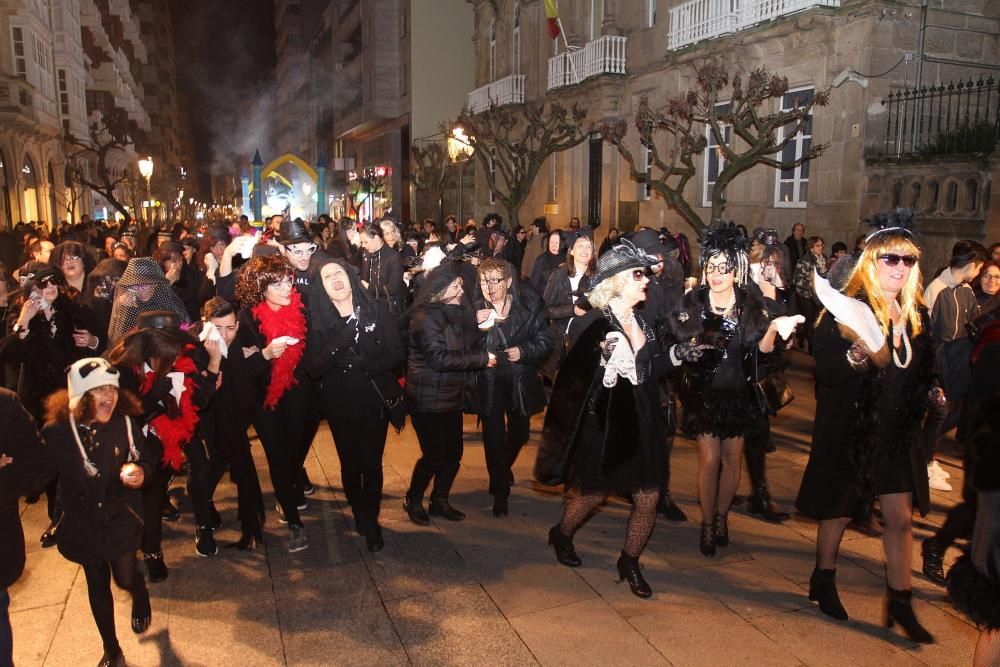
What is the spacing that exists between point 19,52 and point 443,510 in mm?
29554

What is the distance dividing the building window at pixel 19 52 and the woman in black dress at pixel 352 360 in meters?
28.7

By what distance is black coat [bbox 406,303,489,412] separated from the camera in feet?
16.6

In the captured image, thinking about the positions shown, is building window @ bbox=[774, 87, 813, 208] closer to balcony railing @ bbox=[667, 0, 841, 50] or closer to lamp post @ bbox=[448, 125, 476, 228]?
balcony railing @ bbox=[667, 0, 841, 50]

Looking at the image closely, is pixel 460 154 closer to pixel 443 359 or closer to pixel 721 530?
pixel 443 359

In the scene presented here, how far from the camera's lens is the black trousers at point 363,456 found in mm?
5004

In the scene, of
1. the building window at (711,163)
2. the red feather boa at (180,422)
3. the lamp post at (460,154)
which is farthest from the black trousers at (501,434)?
the lamp post at (460,154)

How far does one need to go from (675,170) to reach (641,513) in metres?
11.2

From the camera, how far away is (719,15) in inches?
663

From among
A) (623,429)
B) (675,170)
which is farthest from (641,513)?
(675,170)

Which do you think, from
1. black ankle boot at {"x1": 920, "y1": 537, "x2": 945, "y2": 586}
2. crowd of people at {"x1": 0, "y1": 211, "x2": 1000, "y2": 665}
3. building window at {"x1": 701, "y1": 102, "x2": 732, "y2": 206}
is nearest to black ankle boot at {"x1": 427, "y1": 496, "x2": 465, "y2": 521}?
crowd of people at {"x1": 0, "y1": 211, "x2": 1000, "y2": 665}

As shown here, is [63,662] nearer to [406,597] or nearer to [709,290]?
[406,597]

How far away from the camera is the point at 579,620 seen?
420 cm

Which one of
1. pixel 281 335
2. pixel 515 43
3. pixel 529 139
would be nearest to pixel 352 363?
pixel 281 335

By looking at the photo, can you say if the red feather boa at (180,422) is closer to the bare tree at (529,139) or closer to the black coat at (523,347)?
the black coat at (523,347)
